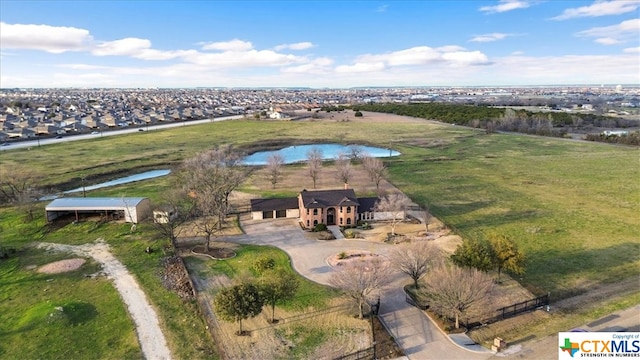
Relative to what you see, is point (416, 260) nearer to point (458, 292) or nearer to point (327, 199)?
point (458, 292)

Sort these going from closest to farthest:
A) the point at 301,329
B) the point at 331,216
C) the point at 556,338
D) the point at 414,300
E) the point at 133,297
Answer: the point at 556,338 < the point at 301,329 < the point at 414,300 < the point at 133,297 < the point at 331,216

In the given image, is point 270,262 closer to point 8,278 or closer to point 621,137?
point 8,278

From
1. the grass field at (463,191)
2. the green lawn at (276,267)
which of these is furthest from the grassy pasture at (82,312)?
the green lawn at (276,267)

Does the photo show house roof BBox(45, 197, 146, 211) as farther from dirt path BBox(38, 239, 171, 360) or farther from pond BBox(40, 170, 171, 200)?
pond BBox(40, 170, 171, 200)

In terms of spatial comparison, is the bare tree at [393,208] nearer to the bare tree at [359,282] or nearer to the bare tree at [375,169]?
the bare tree at [375,169]

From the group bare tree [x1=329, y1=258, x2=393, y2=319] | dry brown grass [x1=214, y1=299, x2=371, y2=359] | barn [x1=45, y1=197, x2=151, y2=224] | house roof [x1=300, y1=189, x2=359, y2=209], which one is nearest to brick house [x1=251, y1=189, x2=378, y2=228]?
house roof [x1=300, y1=189, x2=359, y2=209]

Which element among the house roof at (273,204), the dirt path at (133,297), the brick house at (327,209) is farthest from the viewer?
the house roof at (273,204)

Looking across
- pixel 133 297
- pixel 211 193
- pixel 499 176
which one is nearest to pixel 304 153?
pixel 499 176
